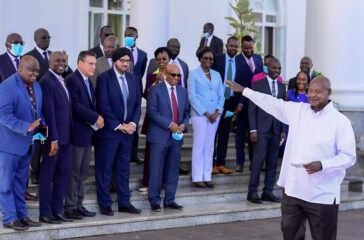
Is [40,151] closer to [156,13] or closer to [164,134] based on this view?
[164,134]

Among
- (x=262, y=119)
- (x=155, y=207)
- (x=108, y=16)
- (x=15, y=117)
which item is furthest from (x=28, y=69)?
(x=108, y=16)

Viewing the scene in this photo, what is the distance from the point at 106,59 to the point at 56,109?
5.08 ft

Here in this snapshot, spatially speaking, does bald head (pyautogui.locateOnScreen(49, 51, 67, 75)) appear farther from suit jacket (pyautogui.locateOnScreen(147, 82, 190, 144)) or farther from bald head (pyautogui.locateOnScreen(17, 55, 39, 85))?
suit jacket (pyautogui.locateOnScreen(147, 82, 190, 144))

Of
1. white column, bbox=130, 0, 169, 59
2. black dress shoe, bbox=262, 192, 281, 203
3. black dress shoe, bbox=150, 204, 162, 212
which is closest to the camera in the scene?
black dress shoe, bbox=150, 204, 162, 212

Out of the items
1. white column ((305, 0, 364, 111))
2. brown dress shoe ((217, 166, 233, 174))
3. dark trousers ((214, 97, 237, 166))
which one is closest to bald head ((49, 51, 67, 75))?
dark trousers ((214, 97, 237, 166))

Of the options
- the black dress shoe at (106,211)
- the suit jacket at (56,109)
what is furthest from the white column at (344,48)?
the suit jacket at (56,109)

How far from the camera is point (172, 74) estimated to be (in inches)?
379

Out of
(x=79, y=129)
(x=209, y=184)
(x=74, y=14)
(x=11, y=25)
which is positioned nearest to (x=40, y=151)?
(x=79, y=129)

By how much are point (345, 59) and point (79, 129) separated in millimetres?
6315

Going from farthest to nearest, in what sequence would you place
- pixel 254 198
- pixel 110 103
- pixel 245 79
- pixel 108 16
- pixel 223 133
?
pixel 108 16
pixel 245 79
pixel 223 133
pixel 254 198
pixel 110 103

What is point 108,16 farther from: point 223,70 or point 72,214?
point 72,214

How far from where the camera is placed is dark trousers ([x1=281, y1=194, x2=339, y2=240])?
21.6ft

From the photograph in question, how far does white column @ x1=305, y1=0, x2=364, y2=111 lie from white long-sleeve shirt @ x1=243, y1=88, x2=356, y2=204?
6933 mm

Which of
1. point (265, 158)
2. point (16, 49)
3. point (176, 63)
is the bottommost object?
point (265, 158)
